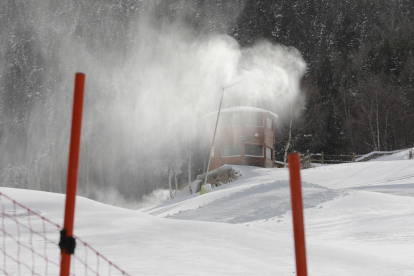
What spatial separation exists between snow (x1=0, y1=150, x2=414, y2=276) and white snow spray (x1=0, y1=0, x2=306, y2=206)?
37.1 m

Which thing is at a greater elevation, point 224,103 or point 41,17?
point 41,17

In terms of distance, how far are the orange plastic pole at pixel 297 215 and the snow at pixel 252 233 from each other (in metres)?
3.71

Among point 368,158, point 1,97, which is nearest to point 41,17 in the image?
point 1,97

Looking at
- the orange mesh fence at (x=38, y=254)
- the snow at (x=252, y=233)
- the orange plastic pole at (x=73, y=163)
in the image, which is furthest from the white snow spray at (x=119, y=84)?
the orange plastic pole at (x=73, y=163)

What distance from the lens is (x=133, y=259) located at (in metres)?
6.91

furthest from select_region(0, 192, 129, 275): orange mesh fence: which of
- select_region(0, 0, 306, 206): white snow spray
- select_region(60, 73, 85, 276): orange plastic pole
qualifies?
select_region(0, 0, 306, 206): white snow spray

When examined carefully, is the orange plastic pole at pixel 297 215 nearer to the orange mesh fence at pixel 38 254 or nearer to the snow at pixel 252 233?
the orange mesh fence at pixel 38 254

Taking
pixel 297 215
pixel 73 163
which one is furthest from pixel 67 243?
pixel 297 215

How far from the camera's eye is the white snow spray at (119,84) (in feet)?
205

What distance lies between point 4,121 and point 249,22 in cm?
9078

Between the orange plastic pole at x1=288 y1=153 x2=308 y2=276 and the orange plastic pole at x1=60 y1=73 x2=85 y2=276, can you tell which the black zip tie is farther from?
the orange plastic pole at x1=288 y1=153 x2=308 y2=276

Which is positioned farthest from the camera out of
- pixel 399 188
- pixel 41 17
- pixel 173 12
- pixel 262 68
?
pixel 41 17

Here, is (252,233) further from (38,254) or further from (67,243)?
(67,243)

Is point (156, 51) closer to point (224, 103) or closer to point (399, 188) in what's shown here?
point (224, 103)
